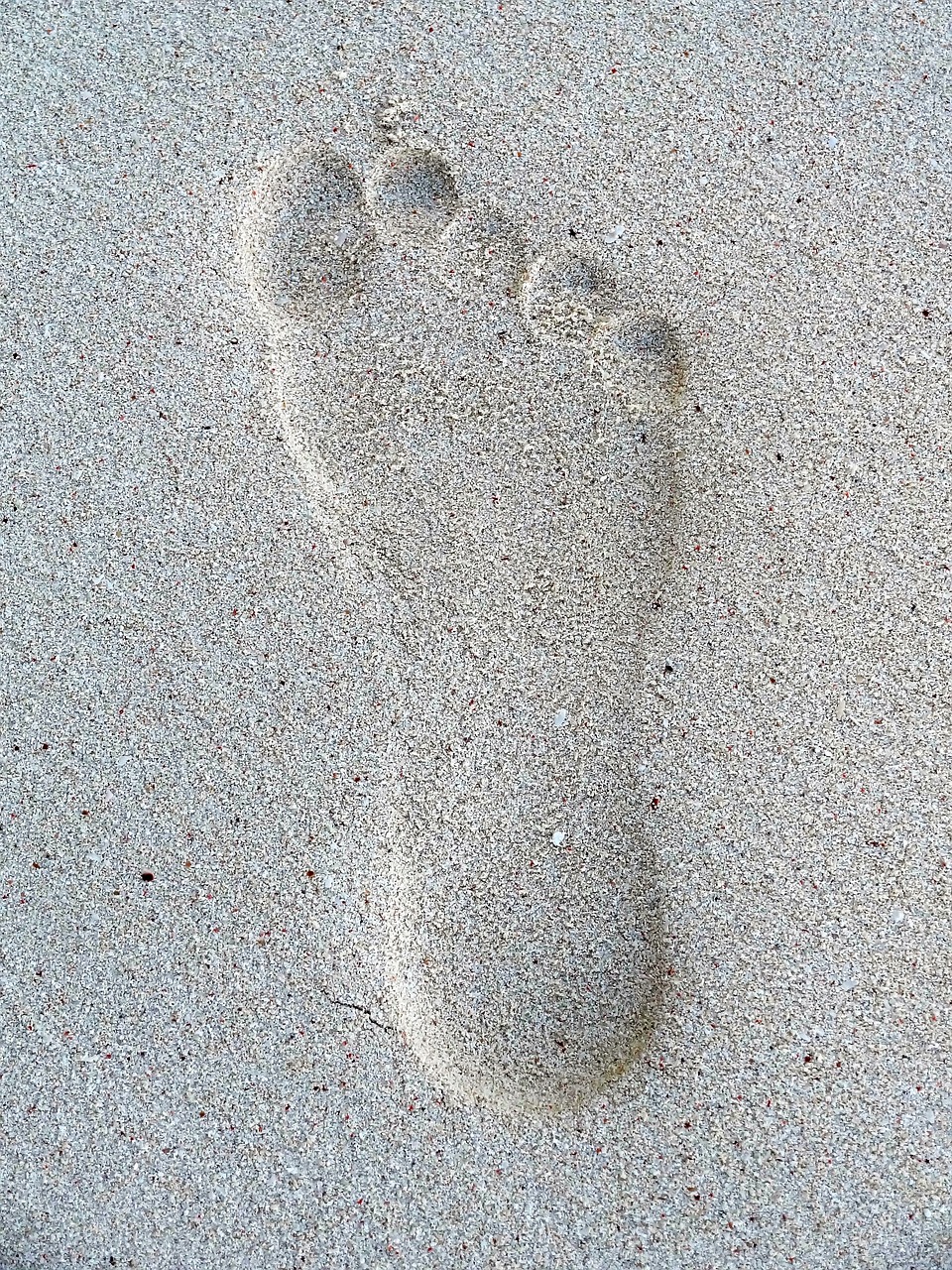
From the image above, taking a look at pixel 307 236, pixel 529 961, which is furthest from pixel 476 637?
pixel 307 236

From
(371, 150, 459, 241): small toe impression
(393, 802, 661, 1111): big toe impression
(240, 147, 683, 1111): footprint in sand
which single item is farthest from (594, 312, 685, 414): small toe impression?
(393, 802, 661, 1111): big toe impression

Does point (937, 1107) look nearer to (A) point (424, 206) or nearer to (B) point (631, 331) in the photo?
(B) point (631, 331)

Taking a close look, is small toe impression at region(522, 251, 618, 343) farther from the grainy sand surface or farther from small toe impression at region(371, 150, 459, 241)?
small toe impression at region(371, 150, 459, 241)

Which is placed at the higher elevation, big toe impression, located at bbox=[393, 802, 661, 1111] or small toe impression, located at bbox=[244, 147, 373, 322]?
small toe impression, located at bbox=[244, 147, 373, 322]

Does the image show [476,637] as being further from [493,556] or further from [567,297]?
[567,297]

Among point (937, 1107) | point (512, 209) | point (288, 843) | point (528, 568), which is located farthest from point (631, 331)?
point (937, 1107)

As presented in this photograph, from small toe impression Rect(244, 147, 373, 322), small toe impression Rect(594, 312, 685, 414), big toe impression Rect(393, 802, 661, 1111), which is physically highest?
small toe impression Rect(594, 312, 685, 414)

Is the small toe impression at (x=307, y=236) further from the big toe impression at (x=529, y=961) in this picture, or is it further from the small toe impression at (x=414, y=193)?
the big toe impression at (x=529, y=961)
